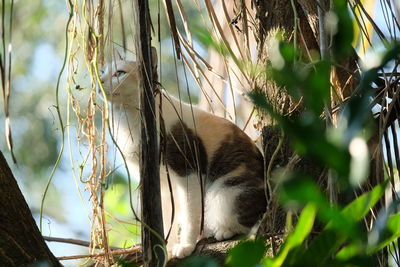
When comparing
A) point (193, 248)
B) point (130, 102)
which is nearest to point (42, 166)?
point (130, 102)

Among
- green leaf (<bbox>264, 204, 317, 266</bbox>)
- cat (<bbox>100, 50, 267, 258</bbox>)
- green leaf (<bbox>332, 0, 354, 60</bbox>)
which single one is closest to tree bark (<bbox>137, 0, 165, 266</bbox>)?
green leaf (<bbox>264, 204, 317, 266</bbox>)

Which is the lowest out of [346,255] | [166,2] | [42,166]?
[42,166]

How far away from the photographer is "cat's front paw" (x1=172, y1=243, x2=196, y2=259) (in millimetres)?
2625

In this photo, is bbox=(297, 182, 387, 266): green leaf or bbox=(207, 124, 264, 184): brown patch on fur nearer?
bbox=(297, 182, 387, 266): green leaf

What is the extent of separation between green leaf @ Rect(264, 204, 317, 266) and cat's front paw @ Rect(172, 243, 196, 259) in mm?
1941

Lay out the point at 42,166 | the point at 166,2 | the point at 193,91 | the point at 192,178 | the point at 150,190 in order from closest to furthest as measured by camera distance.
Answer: the point at 150,190, the point at 166,2, the point at 192,178, the point at 193,91, the point at 42,166

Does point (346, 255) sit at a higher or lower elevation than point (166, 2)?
lower

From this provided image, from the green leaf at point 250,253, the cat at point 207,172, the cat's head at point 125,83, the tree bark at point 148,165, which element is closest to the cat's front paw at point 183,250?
the cat at point 207,172

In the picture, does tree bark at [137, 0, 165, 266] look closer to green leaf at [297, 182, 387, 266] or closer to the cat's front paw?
green leaf at [297, 182, 387, 266]

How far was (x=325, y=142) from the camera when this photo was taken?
1.73 ft

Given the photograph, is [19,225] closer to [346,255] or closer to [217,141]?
[346,255]

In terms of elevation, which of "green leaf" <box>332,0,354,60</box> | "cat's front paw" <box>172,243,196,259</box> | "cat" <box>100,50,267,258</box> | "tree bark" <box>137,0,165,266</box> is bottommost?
"cat's front paw" <box>172,243,196,259</box>

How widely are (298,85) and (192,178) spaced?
2472mm

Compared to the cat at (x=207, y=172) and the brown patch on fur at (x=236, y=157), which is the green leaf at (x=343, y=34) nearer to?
the cat at (x=207, y=172)
